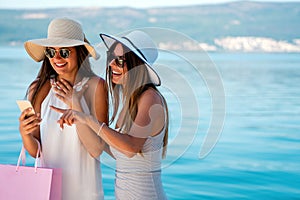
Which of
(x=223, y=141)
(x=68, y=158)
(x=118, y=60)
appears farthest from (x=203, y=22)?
(x=118, y=60)

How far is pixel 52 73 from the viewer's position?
2.00 meters

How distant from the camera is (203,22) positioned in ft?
54.5

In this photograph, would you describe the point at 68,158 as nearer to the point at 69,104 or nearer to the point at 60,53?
the point at 69,104

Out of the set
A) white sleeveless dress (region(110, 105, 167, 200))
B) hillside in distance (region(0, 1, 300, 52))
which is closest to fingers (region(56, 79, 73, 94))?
white sleeveless dress (region(110, 105, 167, 200))

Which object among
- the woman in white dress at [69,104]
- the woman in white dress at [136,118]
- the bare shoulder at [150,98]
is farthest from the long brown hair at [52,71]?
the bare shoulder at [150,98]

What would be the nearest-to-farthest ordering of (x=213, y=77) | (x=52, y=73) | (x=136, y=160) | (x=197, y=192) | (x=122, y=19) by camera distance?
1. (x=136, y=160)
2. (x=213, y=77)
3. (x=52, y=73)
4. (x=197, y=192)
5. (x=122, y=19)

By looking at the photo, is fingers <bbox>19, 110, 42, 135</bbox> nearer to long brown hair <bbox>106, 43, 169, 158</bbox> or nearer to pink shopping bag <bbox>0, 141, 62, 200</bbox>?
pink shopping bag <bbox>0, 141, 62, 200</bbox>

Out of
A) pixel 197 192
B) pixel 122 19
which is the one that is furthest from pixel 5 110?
pixel 122 19

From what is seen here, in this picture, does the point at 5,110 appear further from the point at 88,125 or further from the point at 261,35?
the point at 261,35

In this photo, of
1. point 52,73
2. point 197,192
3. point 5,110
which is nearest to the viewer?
point 52,73

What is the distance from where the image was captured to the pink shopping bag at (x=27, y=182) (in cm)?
185

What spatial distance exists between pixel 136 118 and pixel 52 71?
43 cm

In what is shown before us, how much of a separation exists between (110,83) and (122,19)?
14.7m

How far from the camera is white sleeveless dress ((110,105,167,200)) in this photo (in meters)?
1.75
